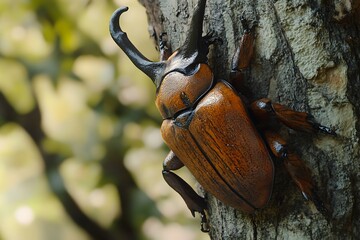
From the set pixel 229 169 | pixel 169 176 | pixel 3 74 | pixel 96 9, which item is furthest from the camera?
pixel 3 74

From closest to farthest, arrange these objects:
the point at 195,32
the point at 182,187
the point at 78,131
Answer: the point at 195,32
the point at 182,187
the point at 78,131

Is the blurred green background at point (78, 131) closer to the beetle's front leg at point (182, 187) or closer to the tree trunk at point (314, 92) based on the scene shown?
the beetle's front leg at point (182, 187)

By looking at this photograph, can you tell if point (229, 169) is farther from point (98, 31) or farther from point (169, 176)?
point (98, 31)

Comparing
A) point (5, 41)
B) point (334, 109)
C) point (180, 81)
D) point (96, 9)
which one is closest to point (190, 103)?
point (180, 81)

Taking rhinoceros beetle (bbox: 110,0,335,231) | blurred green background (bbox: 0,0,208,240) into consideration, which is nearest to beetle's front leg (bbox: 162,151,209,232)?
rhinoceros beetle (bbox: 110,0,335,231)

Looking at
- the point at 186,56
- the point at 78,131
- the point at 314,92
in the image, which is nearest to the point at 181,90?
the point at 186,56

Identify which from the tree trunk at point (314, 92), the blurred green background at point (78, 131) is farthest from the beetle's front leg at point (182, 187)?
the blurred green background at point (78, 131)

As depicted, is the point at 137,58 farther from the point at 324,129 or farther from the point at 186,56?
the point at 324,129
